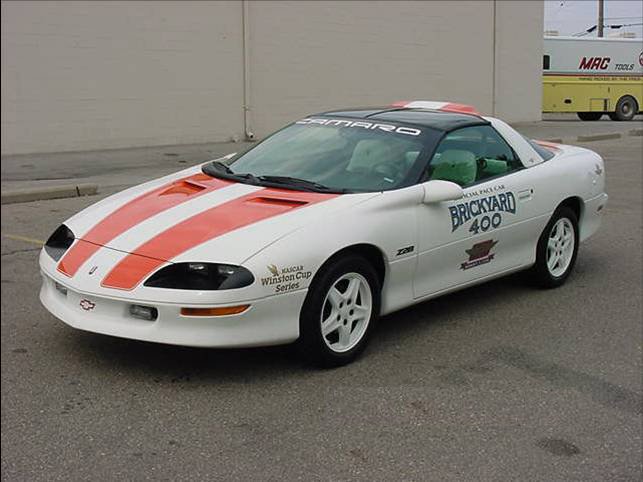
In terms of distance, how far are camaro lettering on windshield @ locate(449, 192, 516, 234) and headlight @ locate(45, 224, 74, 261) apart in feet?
7.56

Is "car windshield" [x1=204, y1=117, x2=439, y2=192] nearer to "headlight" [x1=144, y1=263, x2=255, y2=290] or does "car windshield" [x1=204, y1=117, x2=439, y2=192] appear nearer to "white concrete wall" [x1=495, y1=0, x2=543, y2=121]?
"headlight" [x1=144, y1=263, x2=255, y2=290]

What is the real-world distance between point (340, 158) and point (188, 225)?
4.27 feet

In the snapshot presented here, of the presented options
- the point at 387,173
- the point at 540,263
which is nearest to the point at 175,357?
the point at 387,173

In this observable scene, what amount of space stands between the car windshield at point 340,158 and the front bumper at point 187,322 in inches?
38.9

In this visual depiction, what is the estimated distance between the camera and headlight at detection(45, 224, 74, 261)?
4.27m

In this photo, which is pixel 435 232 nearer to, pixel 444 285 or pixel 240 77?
pixel 444 285

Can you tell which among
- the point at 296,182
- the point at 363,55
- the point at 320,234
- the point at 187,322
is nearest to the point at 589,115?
the point at 363,55

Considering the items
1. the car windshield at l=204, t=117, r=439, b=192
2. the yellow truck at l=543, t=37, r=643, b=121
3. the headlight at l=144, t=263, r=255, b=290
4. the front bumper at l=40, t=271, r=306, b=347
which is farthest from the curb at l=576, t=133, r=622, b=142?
the headlight at l=144, t=263, r=255, b=290

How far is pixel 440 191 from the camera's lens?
4.71 metres

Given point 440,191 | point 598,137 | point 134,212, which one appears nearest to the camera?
Result: point 134,212

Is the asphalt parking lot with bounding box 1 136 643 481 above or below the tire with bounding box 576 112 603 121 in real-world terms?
below

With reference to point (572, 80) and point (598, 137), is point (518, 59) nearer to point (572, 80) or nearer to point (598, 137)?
point (572, 80)

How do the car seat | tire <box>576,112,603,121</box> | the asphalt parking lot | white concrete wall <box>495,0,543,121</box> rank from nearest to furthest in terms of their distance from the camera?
1. the asphalt parking lot
2. the car seat
3. white concrete wall <box>495,0,543,121</box>
4. tire <box>576,112,603,121</box>

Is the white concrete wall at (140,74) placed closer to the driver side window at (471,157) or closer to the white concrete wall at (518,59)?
the white concrete wall at (518,59)
